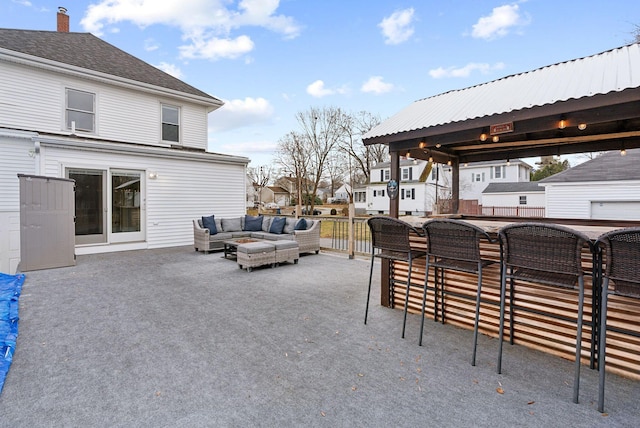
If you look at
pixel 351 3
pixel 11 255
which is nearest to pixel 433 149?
pixel 351 3

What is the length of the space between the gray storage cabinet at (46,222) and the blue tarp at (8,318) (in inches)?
35.8

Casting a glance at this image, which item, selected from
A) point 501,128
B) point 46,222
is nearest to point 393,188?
point 501,128

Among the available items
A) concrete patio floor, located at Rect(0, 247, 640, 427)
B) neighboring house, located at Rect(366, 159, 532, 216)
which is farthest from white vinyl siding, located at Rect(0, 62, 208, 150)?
neighboring house, located at Rect(366, 159, 532, 216)

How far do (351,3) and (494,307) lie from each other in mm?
9492

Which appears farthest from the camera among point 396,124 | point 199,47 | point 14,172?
point 199,47

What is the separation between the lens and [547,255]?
2.37 meters

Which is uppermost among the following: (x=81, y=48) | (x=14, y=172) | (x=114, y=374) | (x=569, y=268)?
(x=81, y=48)

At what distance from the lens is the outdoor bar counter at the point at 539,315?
2.44 metres

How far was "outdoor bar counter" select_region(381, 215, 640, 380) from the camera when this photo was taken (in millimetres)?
2443

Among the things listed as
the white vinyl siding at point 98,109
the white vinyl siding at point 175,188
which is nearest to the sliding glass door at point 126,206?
the white vinyl siding at point 175,188

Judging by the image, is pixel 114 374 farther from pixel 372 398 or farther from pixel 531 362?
pixel 531 362

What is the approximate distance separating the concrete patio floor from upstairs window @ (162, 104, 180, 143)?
7436 millimetres

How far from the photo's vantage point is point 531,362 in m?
2.65

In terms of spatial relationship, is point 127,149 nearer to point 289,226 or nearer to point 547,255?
point 289,226
